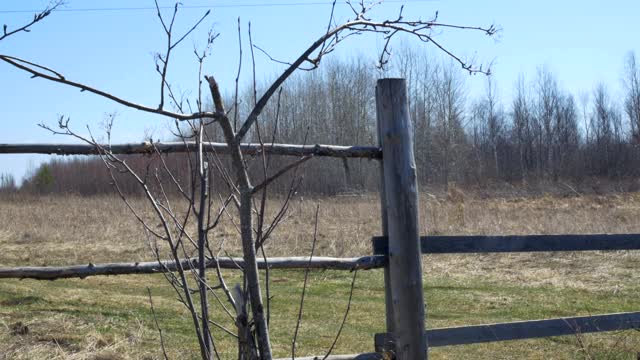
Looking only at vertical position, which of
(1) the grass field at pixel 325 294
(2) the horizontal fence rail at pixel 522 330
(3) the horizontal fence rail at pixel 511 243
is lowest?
(1) the grass field at pixel 325 294

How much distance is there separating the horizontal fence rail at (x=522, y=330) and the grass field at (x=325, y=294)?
0.12 m

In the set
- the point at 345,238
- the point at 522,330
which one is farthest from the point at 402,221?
the point at 345,238

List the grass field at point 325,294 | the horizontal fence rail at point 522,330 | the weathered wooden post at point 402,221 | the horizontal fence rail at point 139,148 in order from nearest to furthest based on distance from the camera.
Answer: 1. the horizontal fence rail at point 139,148
2. the weathered wooden post at point 402,221
3. the horizontal fence rail at point 522,330
4. the grass field at point 325,294

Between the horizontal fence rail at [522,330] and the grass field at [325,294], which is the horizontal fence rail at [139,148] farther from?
the horizontal fence rail at [522,330]

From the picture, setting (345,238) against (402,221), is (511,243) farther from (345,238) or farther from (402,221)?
(345,238)

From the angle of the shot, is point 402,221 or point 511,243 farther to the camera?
point 511,243

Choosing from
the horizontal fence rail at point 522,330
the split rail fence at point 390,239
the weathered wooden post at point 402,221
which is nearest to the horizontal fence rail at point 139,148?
the split rail fence at point 390,239

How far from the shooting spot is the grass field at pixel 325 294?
587 centimetres

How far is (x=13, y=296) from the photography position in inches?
332

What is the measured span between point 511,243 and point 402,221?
91cm

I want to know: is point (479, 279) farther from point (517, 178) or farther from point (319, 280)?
point (517, 178)

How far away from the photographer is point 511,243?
399 centimetres

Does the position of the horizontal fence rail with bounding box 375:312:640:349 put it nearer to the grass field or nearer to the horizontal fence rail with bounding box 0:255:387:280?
the grass field

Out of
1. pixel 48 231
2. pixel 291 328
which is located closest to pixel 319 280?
pixel 291 328
